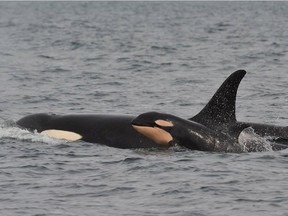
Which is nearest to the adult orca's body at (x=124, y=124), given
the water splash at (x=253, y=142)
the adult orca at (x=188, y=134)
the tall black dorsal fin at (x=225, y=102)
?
the tall black dorsal fin at (x=225, y=102)

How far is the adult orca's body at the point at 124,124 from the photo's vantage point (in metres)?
17.6

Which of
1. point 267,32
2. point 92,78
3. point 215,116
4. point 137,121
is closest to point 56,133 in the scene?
point 137,121

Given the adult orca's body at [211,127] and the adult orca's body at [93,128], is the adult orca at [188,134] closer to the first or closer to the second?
the adult orca's body at [211,127]

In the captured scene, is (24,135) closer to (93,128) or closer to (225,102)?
(93,128)

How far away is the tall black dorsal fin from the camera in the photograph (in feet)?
57.6

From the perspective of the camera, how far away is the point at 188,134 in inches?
686

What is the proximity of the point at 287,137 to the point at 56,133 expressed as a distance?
4.76 metres

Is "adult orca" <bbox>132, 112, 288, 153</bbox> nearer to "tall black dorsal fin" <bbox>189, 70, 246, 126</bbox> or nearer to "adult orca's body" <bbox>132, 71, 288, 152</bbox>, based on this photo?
"adult orca's body" <bbox>132, 71, 288, 152</bbox>

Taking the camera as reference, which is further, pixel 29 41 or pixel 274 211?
pixel 29 41

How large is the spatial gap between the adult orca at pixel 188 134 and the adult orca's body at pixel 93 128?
344 mm

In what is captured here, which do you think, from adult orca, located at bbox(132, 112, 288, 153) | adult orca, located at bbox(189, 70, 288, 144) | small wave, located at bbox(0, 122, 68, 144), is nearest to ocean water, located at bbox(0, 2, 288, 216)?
small wave, located at bbox(0, 122, 68, 144)

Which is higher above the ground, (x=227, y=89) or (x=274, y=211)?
(x=227, y=89)

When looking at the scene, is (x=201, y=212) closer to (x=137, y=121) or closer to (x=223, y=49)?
(x=137, y=121)

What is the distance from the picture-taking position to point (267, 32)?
6762 cm
